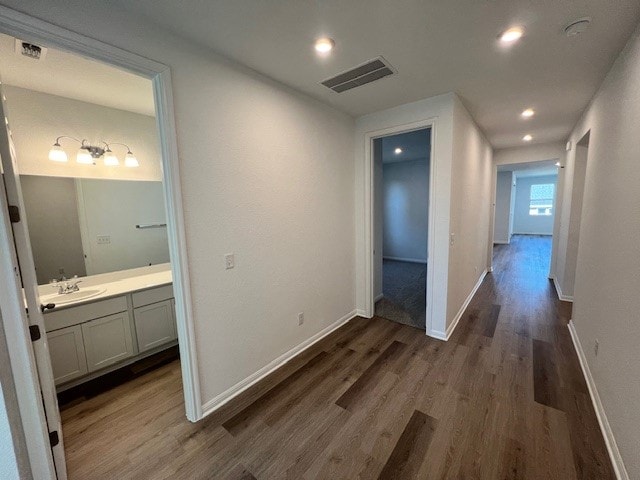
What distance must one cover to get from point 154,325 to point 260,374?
125cm

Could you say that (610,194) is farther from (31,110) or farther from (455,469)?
(31,110)

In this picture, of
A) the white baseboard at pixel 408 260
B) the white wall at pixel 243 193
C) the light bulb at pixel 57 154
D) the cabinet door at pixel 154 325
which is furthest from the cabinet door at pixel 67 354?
the white baseboard at pixel 408 260

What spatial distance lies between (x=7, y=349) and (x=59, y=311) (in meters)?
1.15

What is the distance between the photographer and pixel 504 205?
9.55 metres

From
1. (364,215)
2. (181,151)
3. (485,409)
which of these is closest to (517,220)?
(364,215)

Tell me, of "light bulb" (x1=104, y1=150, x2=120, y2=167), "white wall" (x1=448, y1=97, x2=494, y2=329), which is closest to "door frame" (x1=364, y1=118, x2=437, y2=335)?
"white wall" (x1=448, y1=97, x2=494, y2=329)

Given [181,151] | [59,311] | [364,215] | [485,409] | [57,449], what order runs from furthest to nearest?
[364,215] < [59,311] < [485,409] < [181,151] < [57,449]

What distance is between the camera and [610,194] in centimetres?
201

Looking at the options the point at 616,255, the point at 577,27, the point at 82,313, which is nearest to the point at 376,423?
the point at 616,255

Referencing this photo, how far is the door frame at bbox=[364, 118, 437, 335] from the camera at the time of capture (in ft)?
9.38

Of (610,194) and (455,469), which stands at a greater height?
(610,194)

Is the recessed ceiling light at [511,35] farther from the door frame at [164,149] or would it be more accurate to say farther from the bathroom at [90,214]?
the bathroom at [90,214]

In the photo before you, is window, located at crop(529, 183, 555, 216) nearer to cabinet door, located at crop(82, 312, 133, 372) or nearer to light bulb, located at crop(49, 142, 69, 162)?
cabinet door, located at crop(82, 312, 133, 372)

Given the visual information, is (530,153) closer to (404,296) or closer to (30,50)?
(404,296)
